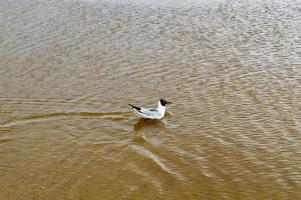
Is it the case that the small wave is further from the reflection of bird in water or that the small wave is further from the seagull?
the seagull

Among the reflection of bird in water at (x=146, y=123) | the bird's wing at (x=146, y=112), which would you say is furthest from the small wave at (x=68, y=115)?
the bird's wing at (x=146, y=112)

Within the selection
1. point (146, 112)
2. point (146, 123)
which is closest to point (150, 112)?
point (146, 112)

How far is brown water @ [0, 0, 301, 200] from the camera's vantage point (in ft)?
37.4

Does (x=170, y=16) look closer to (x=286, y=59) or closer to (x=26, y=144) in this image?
(x=286, y=59)

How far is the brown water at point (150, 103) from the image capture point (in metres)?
11.4

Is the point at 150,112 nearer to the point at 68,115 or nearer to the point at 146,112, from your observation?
the point at 146,112

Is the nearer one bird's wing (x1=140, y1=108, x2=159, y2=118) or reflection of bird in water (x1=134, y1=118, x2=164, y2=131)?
bird's wing (x1=140, y1=108, x2=159, y2=118)

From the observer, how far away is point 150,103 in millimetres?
15609

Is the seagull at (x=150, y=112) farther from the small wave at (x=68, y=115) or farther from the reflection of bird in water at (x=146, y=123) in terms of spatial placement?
the small wave at (x=68, y=115)

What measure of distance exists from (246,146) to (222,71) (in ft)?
18.6

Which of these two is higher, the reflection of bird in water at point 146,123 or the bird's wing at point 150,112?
the bird's wing at point 150,112

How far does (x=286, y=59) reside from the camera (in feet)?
61.7

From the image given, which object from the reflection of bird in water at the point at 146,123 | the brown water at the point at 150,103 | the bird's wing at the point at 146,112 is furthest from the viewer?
the reflection of bird in water at the point at 146,123

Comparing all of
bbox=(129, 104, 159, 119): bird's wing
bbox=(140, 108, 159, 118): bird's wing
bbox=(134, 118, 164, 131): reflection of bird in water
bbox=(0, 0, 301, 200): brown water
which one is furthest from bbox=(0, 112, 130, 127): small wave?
bbox=(140, 108, 159, 118): bird's wing
